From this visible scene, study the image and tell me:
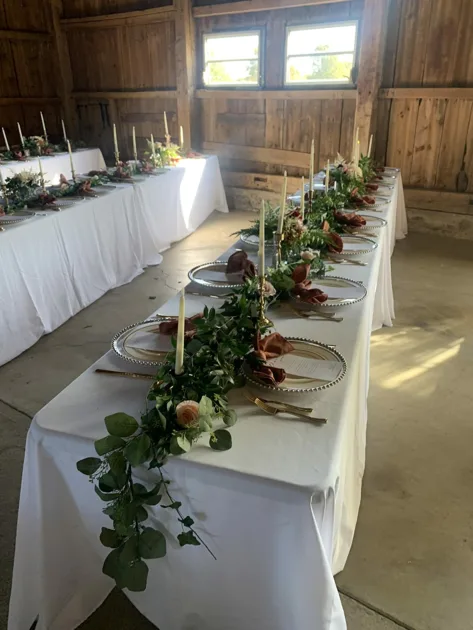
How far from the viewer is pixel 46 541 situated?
4.33 ft

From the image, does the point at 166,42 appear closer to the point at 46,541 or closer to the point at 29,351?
the point at 29,351

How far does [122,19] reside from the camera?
721 centimetres

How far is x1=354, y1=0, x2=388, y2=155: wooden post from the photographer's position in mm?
5410

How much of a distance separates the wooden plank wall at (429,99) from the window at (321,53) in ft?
1.54

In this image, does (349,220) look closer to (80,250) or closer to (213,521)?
(80,250)

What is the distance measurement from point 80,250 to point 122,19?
5.19 metres

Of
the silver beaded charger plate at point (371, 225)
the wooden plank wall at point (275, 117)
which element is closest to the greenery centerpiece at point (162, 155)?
the wooden plank wall at point (275, 117)

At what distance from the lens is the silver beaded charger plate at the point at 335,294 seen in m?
1.88

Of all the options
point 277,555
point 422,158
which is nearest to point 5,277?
point 277,555

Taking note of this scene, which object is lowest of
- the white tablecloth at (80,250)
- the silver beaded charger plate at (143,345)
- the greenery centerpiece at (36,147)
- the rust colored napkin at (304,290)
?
the white tablecloth at (80,250)

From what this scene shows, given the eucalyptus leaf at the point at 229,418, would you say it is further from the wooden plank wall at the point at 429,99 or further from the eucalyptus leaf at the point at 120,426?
the wooden plank wall at the point at 429,99

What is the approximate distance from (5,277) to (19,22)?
21.5ft

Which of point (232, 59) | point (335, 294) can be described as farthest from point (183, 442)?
point (232, 59)

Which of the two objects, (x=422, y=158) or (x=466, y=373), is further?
(x=422, y=158)
